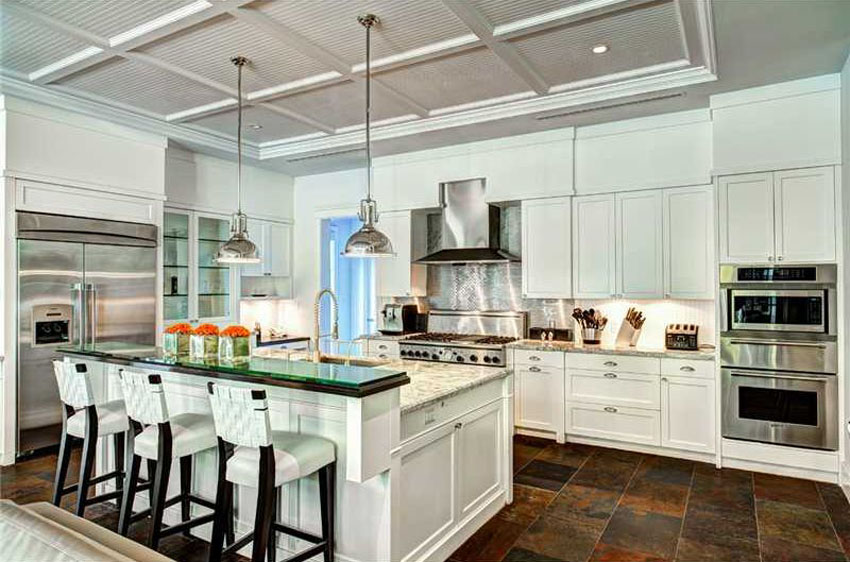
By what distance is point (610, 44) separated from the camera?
137 inches

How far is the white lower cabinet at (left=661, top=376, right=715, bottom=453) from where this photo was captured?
13.9 feet

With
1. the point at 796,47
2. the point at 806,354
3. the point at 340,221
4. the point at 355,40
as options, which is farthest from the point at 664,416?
the point at 340,221

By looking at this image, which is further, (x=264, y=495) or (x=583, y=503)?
(x=583, y=503)

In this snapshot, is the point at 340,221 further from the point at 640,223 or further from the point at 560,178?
the point at 640,223

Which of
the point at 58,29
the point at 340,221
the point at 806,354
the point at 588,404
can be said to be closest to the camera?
the point at 58,29

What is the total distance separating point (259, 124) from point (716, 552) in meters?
4.95

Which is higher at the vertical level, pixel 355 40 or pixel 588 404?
pixel 355 40

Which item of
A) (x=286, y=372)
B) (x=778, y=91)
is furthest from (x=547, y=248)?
(x=286, y=372)

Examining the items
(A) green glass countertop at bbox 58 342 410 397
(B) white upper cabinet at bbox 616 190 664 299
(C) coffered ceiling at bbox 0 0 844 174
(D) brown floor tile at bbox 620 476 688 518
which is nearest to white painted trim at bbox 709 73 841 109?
(C) coffered ceiling at bbox 0 0 844 174

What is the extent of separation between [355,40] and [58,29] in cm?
181

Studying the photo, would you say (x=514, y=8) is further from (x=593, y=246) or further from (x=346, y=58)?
(x=593, y=246)

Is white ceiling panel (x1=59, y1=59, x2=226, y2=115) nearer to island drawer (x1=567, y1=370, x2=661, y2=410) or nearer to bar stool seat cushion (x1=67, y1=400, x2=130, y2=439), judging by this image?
bar stool seat cushion (x1=67, y1=400, x2=130, y2=439)

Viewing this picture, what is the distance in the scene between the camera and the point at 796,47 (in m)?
3.42

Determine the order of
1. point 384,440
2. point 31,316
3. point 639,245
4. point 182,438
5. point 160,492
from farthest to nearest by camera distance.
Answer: point 639,245 < point 31,316 < point 182,438 < point 160,492 < point 384,440
